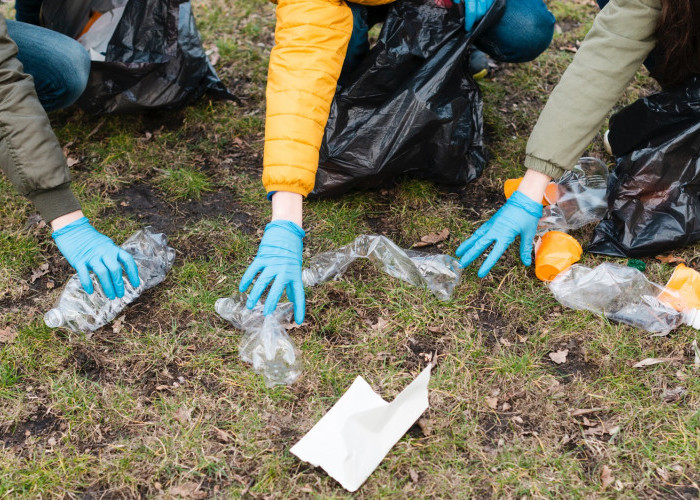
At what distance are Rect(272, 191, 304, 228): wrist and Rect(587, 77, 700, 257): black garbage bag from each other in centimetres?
122

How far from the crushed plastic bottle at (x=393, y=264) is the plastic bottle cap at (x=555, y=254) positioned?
0.31 m

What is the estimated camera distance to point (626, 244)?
2303mm

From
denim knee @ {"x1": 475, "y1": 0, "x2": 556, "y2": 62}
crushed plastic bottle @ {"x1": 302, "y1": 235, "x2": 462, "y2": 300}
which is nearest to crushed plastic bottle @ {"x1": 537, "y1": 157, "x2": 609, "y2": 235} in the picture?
crushed plastic bottle @ {"x1": 302, "y1": 235, "x2": 462, "y2": 300}

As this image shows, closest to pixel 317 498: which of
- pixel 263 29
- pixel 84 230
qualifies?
pixel 84 230

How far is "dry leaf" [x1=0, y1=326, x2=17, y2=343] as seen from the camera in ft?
6.84

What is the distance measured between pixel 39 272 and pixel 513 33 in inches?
88.0

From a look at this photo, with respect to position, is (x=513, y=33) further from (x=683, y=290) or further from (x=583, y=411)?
(x=583, y=411)

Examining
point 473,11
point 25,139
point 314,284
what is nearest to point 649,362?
point 314,284

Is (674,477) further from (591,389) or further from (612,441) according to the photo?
(591,389)

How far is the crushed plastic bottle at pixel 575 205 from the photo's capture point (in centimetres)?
244

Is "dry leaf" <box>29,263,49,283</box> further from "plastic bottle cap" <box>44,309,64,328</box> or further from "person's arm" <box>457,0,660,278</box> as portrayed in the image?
"person's arm" <box>457,0,660,278</box>

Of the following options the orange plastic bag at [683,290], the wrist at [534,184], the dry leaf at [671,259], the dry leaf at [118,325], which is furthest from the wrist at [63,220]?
the dry leaf at [671,259]

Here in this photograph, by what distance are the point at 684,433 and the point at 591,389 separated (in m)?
0.28

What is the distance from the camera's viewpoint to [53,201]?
1.98 metres
